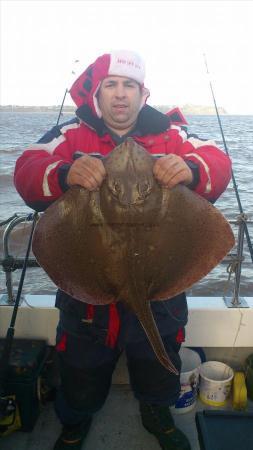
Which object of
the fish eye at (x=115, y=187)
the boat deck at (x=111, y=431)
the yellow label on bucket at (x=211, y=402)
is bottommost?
the boat deck at (x=111, y=431)

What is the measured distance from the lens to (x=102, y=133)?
2.64m

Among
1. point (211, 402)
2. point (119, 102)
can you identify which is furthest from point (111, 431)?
point (119, 102)

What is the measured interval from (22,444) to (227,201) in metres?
10.4

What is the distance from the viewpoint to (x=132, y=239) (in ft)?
6.61

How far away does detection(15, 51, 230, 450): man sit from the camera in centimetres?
243

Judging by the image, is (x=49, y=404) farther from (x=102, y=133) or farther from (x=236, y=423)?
(x=102, y=133)

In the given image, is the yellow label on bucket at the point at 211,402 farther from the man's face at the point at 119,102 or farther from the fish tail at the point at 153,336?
the man's face at the point at 119,102

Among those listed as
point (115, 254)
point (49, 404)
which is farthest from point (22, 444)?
point (115, 254)

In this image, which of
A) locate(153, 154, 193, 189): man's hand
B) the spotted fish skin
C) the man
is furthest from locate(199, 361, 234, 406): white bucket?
locate(153, 154, 193, 189): man's hand

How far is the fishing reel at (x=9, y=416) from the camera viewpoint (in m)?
2.83

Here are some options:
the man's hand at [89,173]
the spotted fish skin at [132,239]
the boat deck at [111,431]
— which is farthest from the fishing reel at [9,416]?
the man's hand at [89,173]

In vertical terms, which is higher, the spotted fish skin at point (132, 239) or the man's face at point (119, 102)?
the man's face at point (119, 102)

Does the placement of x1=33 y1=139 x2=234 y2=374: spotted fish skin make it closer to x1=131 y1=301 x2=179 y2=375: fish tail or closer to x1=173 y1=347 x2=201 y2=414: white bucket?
x1=131 y1=301 x2=179 y2=375: fish tail

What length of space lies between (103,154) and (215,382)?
84.7 inches
